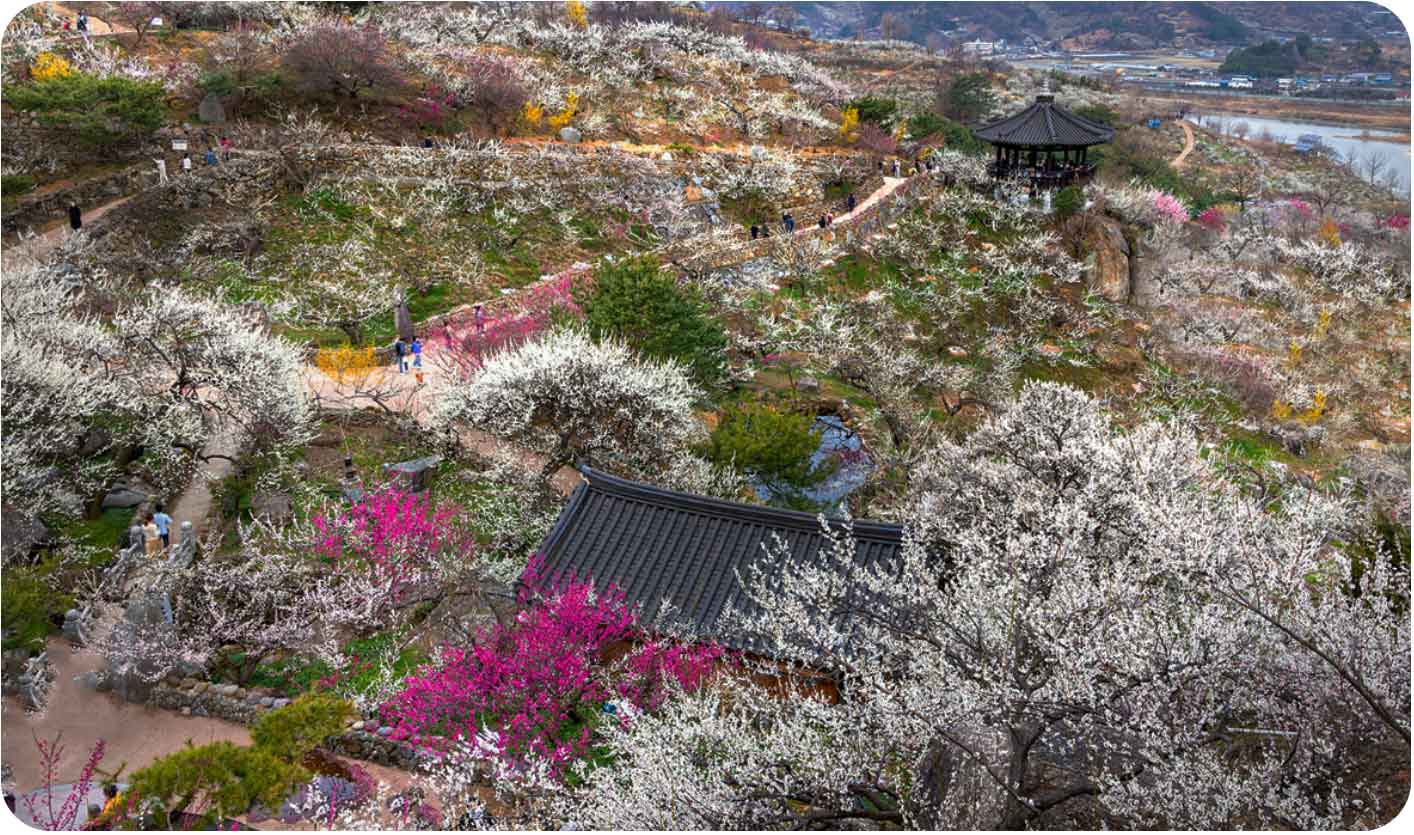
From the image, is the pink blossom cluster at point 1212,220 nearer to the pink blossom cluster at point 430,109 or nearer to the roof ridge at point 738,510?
the pink blossom cluster at point 430,109

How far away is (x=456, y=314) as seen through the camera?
2386 centimetres

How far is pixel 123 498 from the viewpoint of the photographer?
15836mm

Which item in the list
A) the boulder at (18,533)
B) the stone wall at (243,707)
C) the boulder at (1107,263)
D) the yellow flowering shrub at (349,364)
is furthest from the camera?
the boulder at (1107,263)

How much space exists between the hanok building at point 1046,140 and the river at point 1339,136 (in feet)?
151

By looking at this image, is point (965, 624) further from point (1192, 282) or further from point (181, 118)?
point (1192, 282)

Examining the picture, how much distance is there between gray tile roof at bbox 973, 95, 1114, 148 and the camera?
1288 inches

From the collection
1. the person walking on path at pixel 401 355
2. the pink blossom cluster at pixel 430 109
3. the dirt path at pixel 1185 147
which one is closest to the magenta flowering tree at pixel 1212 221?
the dirt path at pixel 1185 147

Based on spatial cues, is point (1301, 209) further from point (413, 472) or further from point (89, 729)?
point (89, 729)

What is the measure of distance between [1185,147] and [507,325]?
6678 cm

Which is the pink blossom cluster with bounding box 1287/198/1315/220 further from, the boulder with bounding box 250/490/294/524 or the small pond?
the boulder with bounding box 250/490/294/524

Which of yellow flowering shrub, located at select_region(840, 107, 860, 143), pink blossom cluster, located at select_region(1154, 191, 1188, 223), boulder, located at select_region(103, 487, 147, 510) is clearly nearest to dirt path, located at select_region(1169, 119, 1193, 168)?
pink blossom cluster, located at select_region(1154, 191, 1188, 223)

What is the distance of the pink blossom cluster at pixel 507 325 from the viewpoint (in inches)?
786

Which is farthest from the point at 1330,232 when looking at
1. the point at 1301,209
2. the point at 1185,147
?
the point at 1185,147

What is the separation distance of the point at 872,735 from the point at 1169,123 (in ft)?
278
